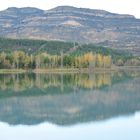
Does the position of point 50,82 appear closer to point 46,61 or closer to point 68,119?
point 68,119

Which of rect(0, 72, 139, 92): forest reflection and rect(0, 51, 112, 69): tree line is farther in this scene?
rect(0, 51, 112, 69): tree line

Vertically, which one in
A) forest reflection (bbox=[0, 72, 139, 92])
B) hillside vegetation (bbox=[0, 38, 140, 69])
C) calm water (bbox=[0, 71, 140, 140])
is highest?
calm water (bbox=[0, 71, 140, 140])

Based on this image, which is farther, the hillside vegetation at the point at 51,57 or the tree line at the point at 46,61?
the hillside vegetation at the point at 51,57

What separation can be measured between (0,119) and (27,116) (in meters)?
1.93

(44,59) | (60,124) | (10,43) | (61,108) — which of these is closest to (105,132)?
(60,124)

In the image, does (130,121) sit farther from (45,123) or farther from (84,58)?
(84,58)

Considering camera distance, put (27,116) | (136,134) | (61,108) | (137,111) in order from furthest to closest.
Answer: (61,108) < (137,111) < (27,116) < (136,134)

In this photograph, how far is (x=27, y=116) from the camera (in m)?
26.9

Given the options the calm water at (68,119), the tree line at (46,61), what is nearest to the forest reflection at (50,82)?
the calm water at (68,119)

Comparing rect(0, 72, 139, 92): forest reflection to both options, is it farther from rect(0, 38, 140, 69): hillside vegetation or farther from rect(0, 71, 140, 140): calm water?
rect(0, 38, 140, 69): hillside vegetation

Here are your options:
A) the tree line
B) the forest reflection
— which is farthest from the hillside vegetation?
the forest reflection

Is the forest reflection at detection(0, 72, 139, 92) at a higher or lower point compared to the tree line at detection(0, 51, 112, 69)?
higher

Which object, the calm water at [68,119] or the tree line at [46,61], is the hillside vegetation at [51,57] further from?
the calm water at [68,119]

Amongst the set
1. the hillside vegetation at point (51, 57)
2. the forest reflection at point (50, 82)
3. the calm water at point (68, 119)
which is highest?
the calm water at point (68, 119)
